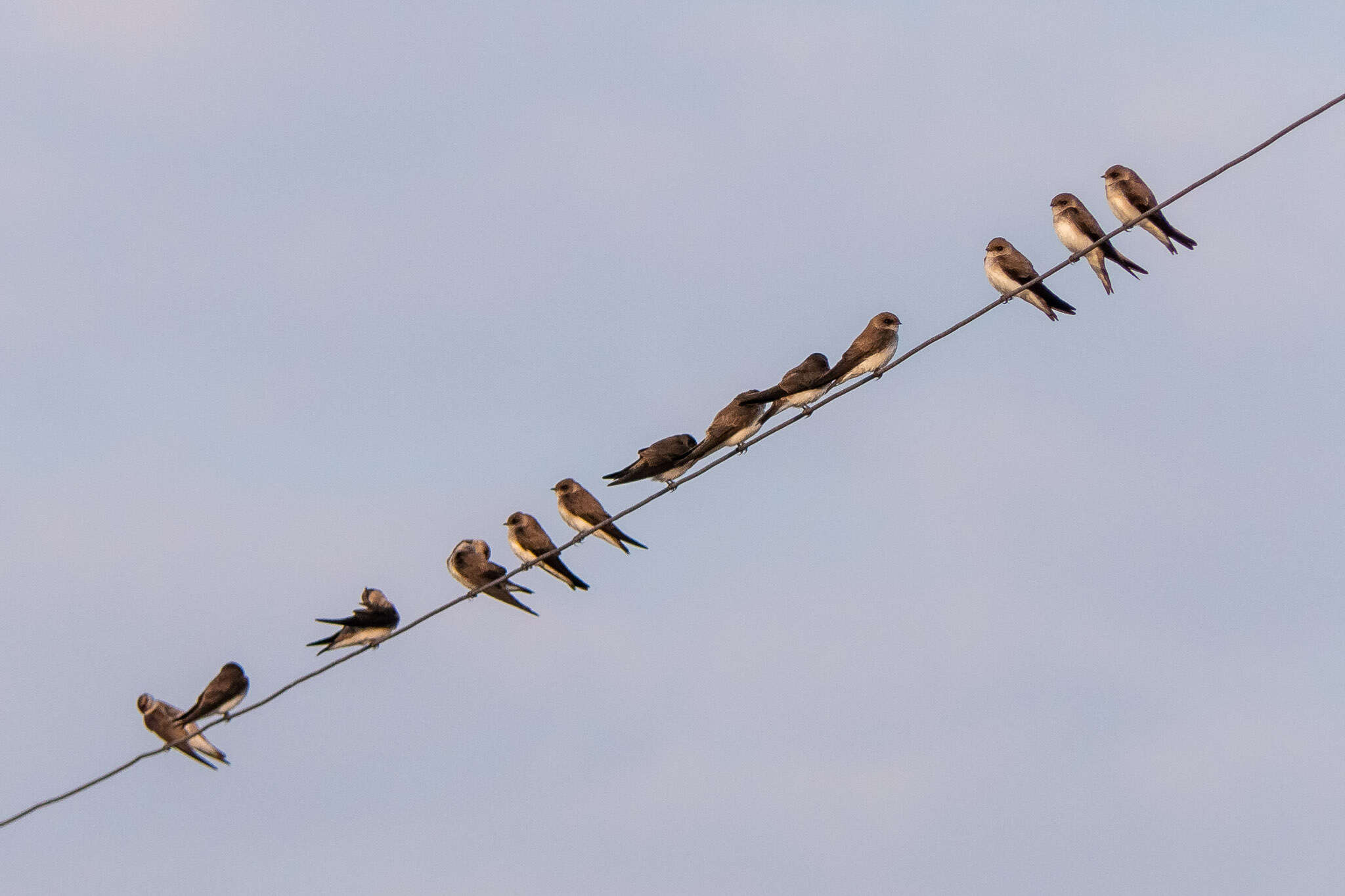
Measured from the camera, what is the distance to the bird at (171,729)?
15.1m

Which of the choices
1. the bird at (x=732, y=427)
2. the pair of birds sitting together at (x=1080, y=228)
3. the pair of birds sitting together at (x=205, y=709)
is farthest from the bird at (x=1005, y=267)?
the pair of birds sitting together at (x=205, y=709)

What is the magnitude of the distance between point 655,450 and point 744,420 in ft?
2.60

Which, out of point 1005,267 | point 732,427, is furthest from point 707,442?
point 1005,267

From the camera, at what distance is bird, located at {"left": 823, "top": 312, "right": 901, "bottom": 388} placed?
1427 centimetres

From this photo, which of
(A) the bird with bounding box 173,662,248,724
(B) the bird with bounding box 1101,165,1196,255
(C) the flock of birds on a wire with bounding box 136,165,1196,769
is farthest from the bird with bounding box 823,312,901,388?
(A) the bird with bounding box 173,662,248,724

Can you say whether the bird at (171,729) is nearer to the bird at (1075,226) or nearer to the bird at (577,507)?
the bird at (577,507)

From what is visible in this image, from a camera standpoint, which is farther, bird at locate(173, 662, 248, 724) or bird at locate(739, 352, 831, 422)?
bird at locate(173, 662, 248, 724)

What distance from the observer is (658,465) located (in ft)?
46.9

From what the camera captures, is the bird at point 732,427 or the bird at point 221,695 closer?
the bird at point 732,427

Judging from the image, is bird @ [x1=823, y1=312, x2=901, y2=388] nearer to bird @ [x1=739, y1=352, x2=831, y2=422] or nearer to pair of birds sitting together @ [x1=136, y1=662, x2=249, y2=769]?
bird @ [x1=739, y1=352, x2=831, y2=422]

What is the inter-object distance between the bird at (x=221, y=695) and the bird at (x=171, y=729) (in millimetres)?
95

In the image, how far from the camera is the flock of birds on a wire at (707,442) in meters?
13.9

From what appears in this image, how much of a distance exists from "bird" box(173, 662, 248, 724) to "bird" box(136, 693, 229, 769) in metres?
0.09

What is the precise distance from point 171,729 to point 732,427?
5.81 m
